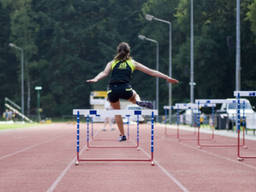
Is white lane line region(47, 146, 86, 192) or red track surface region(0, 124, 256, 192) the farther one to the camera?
red track surface region(0, 124, 256, 192)

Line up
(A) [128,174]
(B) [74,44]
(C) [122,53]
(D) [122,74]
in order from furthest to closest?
(B) [74,44]
(C) [122,53]
(D) [122,74]
(A) [128,174]

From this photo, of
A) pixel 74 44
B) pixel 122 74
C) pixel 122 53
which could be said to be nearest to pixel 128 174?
pixel 122 74

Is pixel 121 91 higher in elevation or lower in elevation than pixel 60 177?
higher

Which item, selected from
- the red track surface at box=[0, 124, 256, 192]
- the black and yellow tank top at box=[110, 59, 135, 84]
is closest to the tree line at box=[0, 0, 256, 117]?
the red track surface at box=[0, 124, 256, 192]

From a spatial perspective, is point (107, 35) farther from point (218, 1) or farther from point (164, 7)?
point (218, 1)

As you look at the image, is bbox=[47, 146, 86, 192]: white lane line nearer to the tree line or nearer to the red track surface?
the red track surface

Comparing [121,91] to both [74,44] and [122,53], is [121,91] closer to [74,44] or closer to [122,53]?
[122,53]

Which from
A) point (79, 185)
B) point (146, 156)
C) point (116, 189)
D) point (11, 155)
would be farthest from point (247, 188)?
point (11, 155)

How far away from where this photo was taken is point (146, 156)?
13617 millimetres

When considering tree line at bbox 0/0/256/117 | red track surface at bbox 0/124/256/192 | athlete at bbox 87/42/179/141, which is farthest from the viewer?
tree line at bbox 0/0/256/117

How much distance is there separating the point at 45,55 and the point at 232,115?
43997mm

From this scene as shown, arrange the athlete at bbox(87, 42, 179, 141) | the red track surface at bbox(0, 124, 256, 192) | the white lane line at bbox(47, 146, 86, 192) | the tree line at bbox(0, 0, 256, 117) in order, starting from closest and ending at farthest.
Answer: the white lane line at bbox(47, 146, 86, 192)
the red track surface at bbox(0, 124, 256, 192)
the athlete at bbox(87, 42, 179, 141)
the tree line at bbox(0, 0, 256, 117)

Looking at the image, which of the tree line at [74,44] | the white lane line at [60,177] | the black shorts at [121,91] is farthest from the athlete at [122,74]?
the tree line at [74,44]

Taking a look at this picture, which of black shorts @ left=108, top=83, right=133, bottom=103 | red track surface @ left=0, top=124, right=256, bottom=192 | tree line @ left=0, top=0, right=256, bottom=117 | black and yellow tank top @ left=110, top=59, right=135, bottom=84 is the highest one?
tree line @ left=0, top=0, right=256, bottom=117
